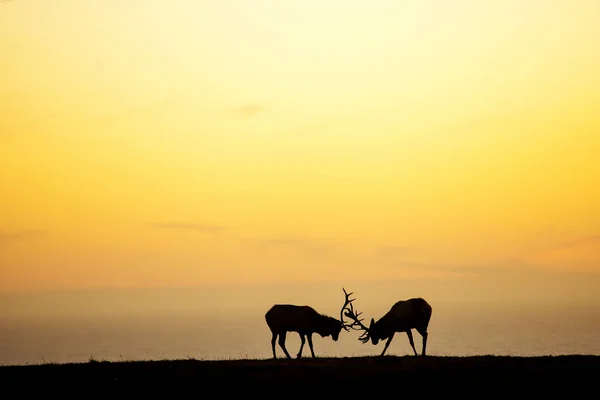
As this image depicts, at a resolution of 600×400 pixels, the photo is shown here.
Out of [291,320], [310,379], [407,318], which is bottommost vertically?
[310,379]

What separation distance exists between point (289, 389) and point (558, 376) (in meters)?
8.37

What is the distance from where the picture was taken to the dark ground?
23.5 m

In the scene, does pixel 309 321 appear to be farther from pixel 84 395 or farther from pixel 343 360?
pixel 84 395

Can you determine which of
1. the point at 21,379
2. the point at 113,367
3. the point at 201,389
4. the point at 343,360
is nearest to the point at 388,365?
the point at 343,360

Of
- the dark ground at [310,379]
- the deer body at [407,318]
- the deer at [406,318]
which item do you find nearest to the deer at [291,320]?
the deer at [406,318]

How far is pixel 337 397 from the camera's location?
904 inches

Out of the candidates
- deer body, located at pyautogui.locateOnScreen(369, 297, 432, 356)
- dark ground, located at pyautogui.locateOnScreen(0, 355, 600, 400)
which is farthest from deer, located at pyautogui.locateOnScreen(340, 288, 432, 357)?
dark ground, located at pyautogui.locateOnScreen(0, 355, 600, 400)

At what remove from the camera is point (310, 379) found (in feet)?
82.8

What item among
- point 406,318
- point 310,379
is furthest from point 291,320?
point 310,379

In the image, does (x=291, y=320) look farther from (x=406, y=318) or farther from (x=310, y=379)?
(x=310, y=379)

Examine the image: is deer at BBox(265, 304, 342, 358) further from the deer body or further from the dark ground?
the dark ground

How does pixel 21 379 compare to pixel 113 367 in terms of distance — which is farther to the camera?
pixel 113 367

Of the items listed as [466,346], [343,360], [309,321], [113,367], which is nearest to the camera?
[113,367]

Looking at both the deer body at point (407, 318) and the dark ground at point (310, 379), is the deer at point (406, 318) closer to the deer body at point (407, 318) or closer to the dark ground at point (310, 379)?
the deer body at point (407, 318)
